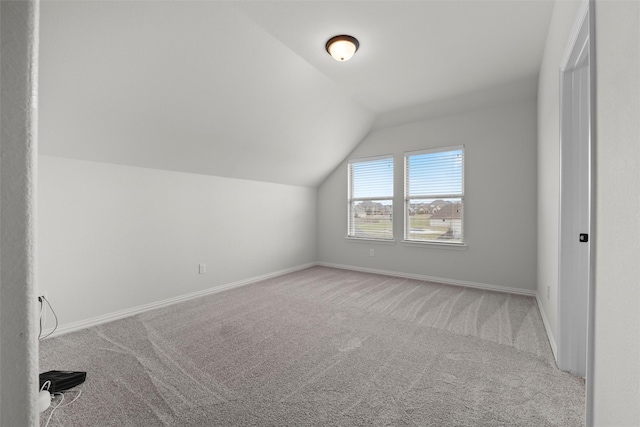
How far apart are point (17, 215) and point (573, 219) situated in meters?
2.53

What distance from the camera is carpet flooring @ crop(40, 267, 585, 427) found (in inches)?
59.9

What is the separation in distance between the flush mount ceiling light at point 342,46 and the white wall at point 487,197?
2159 mm

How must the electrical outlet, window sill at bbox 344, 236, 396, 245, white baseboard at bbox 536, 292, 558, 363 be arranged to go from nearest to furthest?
white baseboard at bbox 536, 292, 558, 363, the electrical outlet, window sill at bbox 344, 236, 396, 245

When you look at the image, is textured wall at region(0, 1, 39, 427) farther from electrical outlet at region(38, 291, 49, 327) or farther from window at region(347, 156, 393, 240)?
window at region(347, 156, 393, 240)

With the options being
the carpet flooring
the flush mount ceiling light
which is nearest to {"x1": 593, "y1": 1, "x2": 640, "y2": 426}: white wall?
the carpet flooring

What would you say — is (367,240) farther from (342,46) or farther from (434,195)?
(342,46)

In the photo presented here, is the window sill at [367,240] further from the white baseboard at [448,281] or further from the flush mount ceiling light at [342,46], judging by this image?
the flush mount ceiling light at [342,46]

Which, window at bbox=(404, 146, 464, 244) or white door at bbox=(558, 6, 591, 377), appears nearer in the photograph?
white door at bbox=(558, 6, 591, 377)

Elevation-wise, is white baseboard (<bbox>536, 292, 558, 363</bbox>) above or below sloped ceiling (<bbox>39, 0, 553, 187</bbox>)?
below

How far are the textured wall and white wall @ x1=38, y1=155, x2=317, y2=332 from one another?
2.68 m

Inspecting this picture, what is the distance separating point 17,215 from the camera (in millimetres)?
413

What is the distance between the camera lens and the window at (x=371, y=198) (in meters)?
4.80

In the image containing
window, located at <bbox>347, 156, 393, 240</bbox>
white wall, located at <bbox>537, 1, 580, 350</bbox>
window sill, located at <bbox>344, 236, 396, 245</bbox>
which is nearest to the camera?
white wall, located at <bbox>537, 1, 580, 350</bbox>

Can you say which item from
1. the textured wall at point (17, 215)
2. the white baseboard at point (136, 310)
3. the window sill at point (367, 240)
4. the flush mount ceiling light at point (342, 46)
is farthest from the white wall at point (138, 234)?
the textured wall at point (17, 215)
